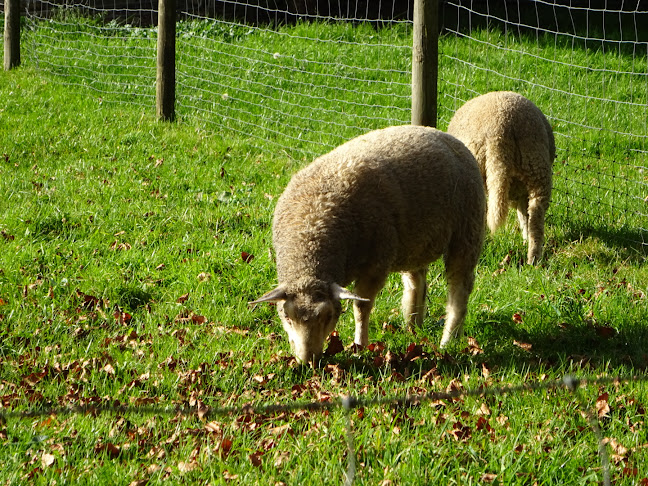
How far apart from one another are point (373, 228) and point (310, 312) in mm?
673

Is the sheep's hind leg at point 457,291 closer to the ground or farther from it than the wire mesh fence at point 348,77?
closer to the ground

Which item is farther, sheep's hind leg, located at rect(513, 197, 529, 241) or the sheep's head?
sheep's hind leg, located at rect(513, 197, 529, 241)

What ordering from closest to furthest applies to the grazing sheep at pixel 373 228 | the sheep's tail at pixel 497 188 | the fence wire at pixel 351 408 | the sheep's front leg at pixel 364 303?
the fence wire at pixel 351 408
the grazing sheep at pixel 373 228
the sheep's front leg at pixel 364 303
the sheep's tail at pixel 497 188

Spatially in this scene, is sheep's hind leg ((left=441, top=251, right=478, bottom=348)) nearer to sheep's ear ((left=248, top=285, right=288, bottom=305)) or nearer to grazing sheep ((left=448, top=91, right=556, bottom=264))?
sheep's ear ((left=248, top=285, right=288, bottom=305))

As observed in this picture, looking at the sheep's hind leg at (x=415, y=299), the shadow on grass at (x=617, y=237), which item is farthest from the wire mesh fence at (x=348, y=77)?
the sheep's hind leg at (x=415, y=299)

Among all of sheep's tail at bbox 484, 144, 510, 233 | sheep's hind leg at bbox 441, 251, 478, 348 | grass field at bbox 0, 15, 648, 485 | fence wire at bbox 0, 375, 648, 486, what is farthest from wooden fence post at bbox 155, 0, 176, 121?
fence wire at bbox 0, 375, 648, 486

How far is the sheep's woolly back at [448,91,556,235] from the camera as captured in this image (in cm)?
622

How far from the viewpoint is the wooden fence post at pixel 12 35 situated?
436 inches

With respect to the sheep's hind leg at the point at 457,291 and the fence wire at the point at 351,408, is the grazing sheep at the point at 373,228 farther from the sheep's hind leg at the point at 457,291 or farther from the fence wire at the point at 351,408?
the fence wire at the point at 351,408

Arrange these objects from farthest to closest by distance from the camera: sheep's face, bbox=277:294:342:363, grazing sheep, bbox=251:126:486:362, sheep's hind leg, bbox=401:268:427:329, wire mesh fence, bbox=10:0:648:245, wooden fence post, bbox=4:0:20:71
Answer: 1. wooden fence post, bbox=4:0:20:71
2. wire mesh fence, bbox=10:0:648:245
3. sheep's hind leg, bbox=401:268:427:329
4. grazing sheep, bbox=251:126:486:362
5. sheep's face, bbox=277:294:342:363

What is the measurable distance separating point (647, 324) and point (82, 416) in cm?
337

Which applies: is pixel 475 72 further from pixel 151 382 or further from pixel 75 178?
pixel 151 382

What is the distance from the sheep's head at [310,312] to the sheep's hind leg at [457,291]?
3.44ft

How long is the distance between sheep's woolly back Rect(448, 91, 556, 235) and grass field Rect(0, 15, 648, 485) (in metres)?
0.42
